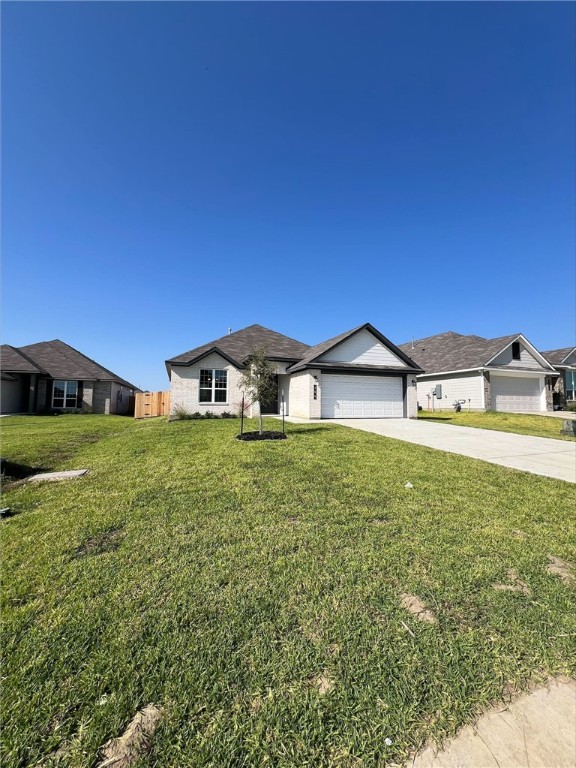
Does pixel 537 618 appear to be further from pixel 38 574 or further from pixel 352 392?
pixel 352 392

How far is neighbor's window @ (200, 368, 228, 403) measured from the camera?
18047mm

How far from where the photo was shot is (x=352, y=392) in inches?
715

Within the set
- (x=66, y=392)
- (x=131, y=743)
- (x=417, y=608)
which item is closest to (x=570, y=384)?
(x=417, y=608)

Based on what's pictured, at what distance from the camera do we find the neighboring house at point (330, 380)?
1759cm

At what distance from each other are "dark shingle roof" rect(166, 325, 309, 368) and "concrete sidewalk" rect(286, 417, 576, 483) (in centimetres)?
1008

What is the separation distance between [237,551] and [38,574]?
1.87 metres

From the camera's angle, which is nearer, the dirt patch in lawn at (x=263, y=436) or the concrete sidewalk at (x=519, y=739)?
the concrete sidewalk at (x=519, y=739)

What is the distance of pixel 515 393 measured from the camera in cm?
2408

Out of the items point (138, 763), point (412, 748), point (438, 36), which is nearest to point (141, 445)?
point (138, 763)

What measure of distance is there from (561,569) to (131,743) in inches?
152

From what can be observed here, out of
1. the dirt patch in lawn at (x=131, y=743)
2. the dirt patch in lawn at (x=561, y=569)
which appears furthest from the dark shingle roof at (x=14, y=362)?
the dirt patch in lawn at (x=561, y=569)

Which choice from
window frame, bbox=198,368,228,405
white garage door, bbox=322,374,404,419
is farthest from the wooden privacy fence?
white garage door, bbox=322,374,404,419

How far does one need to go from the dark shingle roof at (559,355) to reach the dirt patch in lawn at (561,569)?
107 feet

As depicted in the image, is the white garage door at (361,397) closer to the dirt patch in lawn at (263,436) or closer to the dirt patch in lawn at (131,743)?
the dirt patch in lawn at (263,436)
